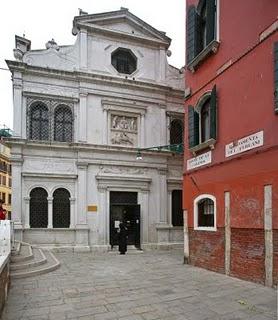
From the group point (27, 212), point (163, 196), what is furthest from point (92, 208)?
point (163, 196)

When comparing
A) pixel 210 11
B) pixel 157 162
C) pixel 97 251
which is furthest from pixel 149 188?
pixel 210 11

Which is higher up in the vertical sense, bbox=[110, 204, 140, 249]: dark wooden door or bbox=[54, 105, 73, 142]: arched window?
bbox=[54, 105, 73, 142]: arched window

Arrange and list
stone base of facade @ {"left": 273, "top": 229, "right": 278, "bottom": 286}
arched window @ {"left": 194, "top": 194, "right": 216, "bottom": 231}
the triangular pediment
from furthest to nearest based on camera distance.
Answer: the triangular pediment
arched window @ {"left": 194, "top": 194, "right": 216, "bottom": 231}
stone base of facade @ {"left": 273, "top": 229, "right": 278, "bottom": 286}

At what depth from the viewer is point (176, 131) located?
19.5 m

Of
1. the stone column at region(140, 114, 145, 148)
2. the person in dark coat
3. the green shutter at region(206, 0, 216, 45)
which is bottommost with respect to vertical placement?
the person in dark coat

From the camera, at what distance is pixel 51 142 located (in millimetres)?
16594

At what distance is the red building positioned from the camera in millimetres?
8531

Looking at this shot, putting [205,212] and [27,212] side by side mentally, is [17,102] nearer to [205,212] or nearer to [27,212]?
[27,212]

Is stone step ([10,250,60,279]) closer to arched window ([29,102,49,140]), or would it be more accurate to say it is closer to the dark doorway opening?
the dark doorway opening

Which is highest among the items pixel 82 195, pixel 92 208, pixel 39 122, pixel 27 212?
pixel 39 122

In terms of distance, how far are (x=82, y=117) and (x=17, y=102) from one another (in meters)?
3.00

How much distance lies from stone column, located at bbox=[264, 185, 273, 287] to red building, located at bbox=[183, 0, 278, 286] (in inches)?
0.9

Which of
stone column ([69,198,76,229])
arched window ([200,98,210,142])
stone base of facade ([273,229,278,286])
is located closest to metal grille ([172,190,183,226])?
stone column ([69,198,76,229])

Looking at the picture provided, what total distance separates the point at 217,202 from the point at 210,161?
1317mm
